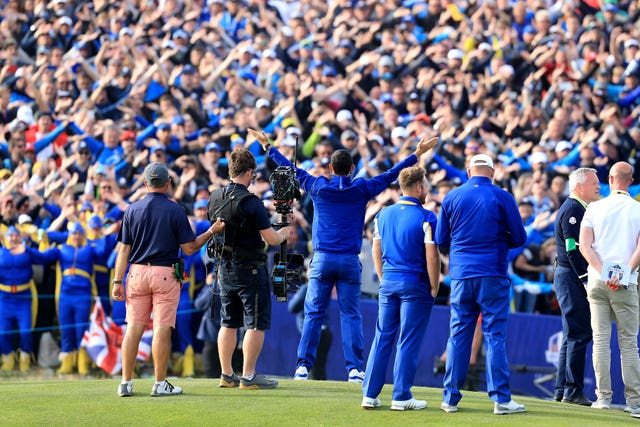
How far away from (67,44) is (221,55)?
3.86m

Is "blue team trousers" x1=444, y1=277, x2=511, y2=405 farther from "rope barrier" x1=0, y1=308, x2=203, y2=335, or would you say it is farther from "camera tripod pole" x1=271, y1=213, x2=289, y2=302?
"rope barrier" x1=0, y1=308, x2=203, y2=335

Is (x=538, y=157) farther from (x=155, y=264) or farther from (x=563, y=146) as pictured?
(x=155, y=264)

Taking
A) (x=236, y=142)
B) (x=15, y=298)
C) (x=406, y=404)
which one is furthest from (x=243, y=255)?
(x=236, y=142)

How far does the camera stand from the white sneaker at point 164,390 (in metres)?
11.2

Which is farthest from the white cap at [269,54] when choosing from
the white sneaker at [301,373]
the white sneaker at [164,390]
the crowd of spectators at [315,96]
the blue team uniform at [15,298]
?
the white sneaker at [164,390]

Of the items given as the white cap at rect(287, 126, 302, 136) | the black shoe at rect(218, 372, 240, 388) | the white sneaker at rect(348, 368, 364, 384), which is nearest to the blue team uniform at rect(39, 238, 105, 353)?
the white cap at rect(287, 126, 302, 136)

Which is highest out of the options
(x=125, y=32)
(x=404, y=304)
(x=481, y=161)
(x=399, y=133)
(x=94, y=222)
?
(x=125, y=32)

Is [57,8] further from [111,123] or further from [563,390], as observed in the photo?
[563,390]

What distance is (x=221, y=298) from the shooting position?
1149 cm

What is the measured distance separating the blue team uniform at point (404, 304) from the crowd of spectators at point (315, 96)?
6209 millimetres

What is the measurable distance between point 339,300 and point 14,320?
7.74 m

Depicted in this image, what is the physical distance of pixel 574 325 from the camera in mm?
12266

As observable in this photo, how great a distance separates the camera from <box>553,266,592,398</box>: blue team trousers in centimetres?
1223

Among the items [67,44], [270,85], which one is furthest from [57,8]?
[270,85]
